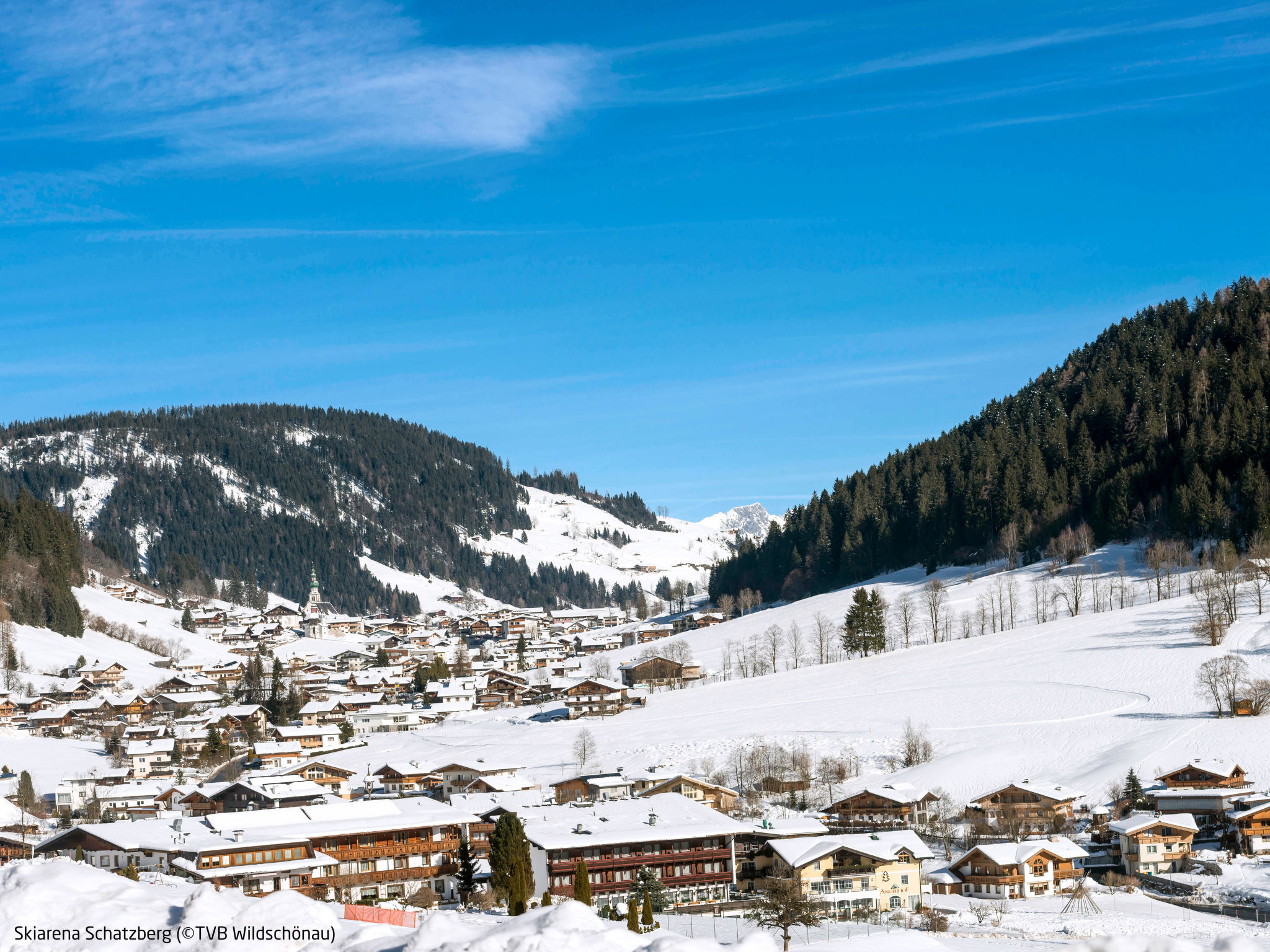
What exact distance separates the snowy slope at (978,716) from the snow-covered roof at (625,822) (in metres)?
14.0

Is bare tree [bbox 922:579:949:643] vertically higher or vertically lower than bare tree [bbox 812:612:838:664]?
higher

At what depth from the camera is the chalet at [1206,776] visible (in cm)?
4997

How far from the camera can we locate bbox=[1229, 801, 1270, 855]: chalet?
4538cm

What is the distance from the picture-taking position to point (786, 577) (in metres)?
154

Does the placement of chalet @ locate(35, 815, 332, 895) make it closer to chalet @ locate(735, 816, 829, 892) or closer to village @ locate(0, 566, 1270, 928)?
village @ locate(0, 566, 1270, 928)

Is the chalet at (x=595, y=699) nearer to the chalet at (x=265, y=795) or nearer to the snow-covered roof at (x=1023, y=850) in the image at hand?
the chalet at (x=265, y=795)

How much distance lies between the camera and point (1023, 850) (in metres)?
43.2

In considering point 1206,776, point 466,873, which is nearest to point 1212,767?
point 1206,776

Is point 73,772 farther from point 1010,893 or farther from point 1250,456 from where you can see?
point 1250,456

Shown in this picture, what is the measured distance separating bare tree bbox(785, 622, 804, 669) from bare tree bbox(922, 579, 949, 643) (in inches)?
442

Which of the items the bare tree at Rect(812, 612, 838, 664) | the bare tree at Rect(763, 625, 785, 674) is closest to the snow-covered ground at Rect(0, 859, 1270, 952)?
the bare tree at Rect(812, 612, 838, 664)

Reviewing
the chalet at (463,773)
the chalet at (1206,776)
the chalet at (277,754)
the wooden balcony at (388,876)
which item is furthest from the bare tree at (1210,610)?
the chalet at (277,754)

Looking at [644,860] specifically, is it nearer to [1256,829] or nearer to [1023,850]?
[1023,850]

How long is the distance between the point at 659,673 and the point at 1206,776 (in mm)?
54803
